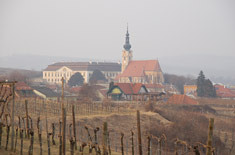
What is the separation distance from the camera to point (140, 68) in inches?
5354

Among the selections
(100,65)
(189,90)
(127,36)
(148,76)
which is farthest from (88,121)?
(100,65)

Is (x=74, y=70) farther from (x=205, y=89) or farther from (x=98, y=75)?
(x=205, y=89)

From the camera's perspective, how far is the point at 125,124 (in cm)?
3766

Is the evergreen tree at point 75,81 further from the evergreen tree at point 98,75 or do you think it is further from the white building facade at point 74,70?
the white building facade at point 74,70

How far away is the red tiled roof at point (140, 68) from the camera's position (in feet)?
441

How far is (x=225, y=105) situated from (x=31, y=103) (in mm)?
34790

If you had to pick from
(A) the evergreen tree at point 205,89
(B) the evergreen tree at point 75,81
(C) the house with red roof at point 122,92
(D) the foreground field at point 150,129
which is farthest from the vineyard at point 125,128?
(B) the evergreen tree at point 75,81

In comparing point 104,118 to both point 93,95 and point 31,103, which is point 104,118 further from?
point 93,95

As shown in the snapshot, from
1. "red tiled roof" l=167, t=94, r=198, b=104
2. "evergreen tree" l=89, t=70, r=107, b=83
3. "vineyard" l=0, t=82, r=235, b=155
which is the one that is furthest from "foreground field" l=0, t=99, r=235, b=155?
"evergreen tree" l=89, t=70, r=107, b=83

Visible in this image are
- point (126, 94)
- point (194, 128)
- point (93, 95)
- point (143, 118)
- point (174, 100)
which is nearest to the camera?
point (194, 128)

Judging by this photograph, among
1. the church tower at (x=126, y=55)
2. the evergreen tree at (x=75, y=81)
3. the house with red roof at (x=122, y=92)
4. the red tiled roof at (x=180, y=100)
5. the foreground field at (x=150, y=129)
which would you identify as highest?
the church tower at (x=126, y=55)

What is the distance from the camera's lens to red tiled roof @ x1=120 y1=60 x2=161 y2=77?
134 metres

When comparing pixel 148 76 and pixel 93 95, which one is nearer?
pixel 93 95

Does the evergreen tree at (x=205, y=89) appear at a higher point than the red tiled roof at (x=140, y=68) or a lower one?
lower
